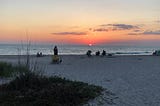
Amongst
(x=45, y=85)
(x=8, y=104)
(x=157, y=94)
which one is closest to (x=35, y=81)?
(x=45, y=85)

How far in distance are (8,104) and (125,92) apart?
446 cm

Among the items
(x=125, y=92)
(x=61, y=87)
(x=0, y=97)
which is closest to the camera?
(x=0, y=97)

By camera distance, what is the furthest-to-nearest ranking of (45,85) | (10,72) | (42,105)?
(10,72)
(45,85)
(42,105)

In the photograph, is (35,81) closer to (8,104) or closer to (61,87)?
(61,87)

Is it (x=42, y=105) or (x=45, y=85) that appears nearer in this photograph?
(x=42, y=105)

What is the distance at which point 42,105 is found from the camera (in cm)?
884

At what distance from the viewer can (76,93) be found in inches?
386

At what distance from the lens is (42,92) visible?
32.4 ft

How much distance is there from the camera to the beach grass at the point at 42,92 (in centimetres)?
910

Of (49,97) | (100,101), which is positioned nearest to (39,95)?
(49,97)

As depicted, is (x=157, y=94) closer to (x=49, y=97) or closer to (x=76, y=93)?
(x=76, y=93)

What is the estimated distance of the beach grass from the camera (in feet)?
29.9

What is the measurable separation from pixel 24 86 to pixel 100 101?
265 centimetres

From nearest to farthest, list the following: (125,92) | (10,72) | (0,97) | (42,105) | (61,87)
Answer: (42,105)
(0,97)
(61,87)
(125,92)
(10,72)
